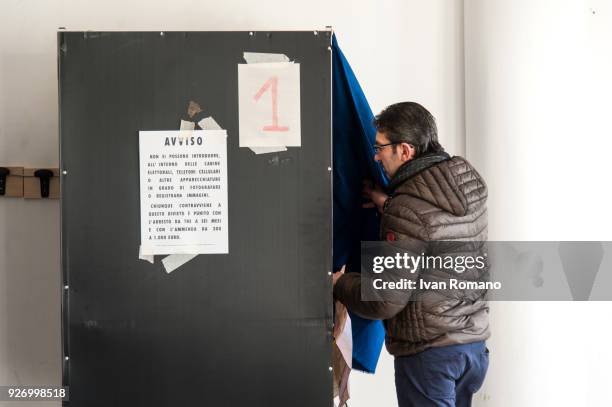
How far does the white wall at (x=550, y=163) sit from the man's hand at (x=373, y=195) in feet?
1.92

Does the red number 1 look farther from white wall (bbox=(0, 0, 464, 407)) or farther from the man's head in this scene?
white wall (bbox=(0, 0, 464, 407))

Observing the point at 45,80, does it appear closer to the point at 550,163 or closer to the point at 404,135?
the point at 404,135

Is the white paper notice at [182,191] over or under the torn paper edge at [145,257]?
over

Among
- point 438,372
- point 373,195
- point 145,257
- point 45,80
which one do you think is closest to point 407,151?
point 373,195

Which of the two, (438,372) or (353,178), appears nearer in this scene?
(438,372)

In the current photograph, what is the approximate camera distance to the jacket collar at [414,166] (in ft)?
6.26

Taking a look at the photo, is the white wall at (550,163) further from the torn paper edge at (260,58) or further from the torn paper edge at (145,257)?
the torn paper edge at (145,257)

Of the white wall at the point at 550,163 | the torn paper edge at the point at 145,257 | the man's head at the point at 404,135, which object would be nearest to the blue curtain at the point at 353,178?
the man's head at the point at 404,135

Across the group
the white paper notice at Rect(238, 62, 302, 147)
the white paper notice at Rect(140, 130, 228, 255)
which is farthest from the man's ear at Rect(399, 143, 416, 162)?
the white paper notice at Rect(140, 130, 228, 255)

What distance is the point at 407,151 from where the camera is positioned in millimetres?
1972

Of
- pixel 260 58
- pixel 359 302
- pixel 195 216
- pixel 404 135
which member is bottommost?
pixel 359 302

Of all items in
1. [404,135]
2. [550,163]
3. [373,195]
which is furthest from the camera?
[550,163]

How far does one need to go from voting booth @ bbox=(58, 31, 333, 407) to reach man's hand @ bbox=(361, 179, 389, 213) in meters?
0.30

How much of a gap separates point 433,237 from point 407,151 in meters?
0.29
